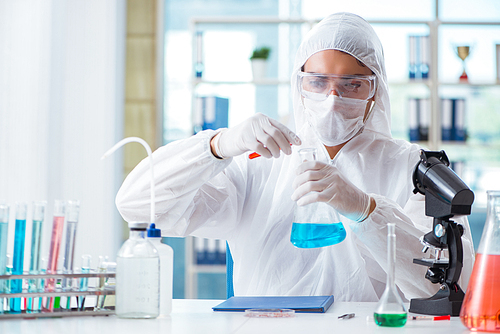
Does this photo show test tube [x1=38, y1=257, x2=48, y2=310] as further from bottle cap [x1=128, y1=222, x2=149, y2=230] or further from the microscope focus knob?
the microscope focus knob

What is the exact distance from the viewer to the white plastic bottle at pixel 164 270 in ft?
3.24

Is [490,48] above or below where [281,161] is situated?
above

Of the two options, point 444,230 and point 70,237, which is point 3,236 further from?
point 444,230

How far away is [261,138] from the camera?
4.07 ft

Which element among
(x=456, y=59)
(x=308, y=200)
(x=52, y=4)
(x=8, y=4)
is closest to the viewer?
(x=308, y=200)

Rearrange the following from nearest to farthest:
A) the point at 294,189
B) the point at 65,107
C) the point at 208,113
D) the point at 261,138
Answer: the point at 261,138, the point at 294,189, the point at 65,107, the point at 208,113

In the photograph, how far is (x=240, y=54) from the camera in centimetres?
364

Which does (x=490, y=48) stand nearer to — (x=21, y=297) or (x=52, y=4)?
(x=52, y=4)

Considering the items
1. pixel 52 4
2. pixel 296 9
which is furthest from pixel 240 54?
pixel 52 4

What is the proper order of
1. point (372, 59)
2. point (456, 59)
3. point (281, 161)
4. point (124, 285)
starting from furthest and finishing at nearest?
point (456, 59)
point (281, 161)
point (372, 59)
point (124, 285)

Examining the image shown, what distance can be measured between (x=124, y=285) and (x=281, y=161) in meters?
0.88

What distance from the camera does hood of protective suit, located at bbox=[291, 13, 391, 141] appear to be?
5.23 feet

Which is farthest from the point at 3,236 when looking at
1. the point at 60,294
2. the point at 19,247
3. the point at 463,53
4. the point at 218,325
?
the point at 463,53

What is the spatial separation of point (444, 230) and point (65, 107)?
2.52 m
